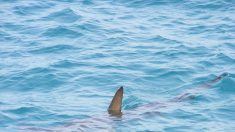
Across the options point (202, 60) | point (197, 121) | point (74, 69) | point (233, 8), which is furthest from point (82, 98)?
point (233, 8)

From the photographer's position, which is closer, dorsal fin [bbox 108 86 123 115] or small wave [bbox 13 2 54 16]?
dorsal fin [bbox 108 86 123 115]

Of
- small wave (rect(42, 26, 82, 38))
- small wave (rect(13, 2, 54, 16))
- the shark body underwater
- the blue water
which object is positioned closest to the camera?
the shark body underwater

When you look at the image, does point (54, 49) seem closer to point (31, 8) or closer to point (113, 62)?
point (113, 62)

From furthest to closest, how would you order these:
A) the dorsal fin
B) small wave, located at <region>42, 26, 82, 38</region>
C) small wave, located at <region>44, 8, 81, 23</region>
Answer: small wave, located at <region>44, 8, 81, 23</region> < small wave, located at <region>42, 26, 82, 38</region> < the dorsal fin

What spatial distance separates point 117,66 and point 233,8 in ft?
22.1

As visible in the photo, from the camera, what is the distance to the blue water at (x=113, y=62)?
11.4m

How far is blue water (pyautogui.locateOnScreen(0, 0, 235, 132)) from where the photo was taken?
37.5ft

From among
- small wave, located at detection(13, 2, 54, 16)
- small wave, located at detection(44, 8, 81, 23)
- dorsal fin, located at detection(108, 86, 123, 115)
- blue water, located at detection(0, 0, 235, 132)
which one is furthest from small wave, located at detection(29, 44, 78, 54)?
dorsal fin, located at detection(108, 86, 123, 115)

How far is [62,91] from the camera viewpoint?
1293cm

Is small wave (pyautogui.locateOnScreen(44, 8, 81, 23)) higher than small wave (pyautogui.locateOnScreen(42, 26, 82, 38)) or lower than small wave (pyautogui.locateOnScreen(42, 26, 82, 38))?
higher

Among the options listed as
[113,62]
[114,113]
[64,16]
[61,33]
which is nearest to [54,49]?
[61,33]

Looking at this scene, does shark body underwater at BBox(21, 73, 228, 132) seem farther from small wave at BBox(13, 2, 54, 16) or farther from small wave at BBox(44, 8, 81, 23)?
small wave at BBox(13, 2, 54, 16)

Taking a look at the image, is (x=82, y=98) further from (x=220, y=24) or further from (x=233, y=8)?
(x=233, y=8)

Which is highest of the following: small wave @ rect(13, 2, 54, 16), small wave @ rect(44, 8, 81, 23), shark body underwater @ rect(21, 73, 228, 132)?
small wave @ rect(13, 2, 54, 16)
